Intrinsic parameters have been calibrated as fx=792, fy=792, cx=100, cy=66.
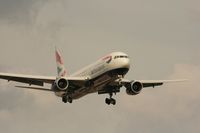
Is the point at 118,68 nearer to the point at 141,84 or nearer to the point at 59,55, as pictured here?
the point at 141,84

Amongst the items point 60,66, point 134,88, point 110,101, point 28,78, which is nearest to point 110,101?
point 110,101

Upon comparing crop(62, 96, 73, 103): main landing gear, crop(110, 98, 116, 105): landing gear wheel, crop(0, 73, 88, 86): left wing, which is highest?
crop(0, 73, 88, 86): left wing

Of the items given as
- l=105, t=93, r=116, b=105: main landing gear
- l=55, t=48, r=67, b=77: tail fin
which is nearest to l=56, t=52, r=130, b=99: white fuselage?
l=105, t=93, r=116, b=105: main landing gear

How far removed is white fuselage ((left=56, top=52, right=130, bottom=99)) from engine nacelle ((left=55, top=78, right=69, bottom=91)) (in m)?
2.42

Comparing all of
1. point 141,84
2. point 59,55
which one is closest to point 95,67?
point 141,84

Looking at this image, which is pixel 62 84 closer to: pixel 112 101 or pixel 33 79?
pixel 33 79

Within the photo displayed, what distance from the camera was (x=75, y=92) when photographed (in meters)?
103

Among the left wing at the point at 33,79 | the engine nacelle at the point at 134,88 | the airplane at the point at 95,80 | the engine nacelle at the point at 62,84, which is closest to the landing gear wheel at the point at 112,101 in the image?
the airplane at the point at 95,80

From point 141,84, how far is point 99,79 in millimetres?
8636

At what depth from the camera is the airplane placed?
322 feet

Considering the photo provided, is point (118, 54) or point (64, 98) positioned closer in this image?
point (118, 54)

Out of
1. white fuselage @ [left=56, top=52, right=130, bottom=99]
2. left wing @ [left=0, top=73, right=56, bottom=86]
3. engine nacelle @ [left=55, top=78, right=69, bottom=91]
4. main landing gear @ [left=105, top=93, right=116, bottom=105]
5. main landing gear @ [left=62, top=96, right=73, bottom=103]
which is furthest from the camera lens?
main landing gear @ [left=105, top=93, right=116, bottom=105]

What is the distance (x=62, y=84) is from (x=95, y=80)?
4.23 meters

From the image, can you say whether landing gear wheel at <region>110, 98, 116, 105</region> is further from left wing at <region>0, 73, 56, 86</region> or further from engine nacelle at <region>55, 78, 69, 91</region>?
engine nacelle at <region>55, 78, 69, 91</region>
